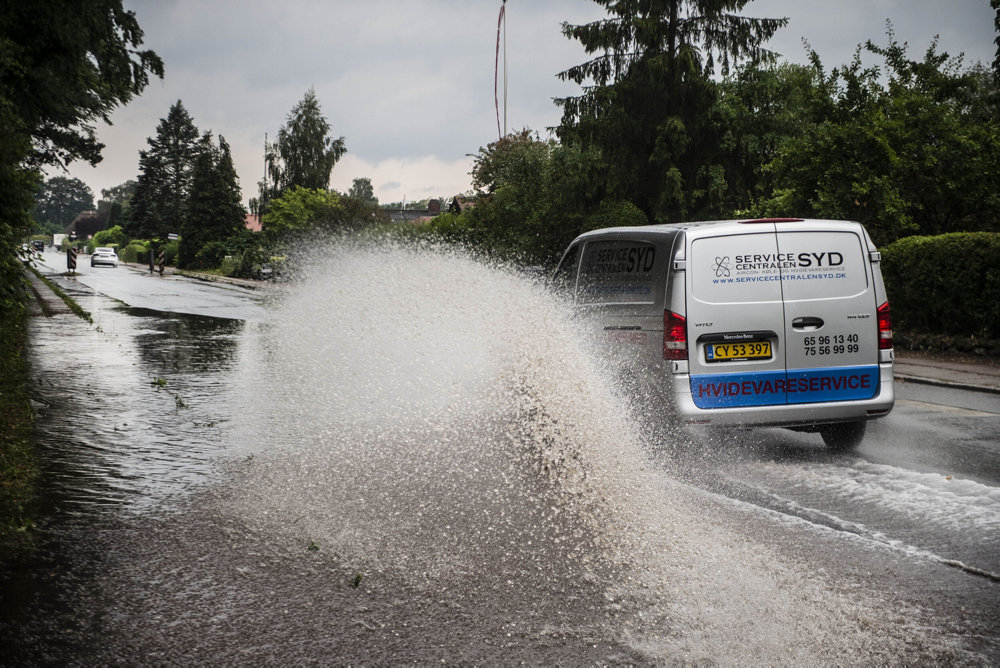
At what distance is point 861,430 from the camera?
22.9ft

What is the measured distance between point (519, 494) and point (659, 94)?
73.7ft

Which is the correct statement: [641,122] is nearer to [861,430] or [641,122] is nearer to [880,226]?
[880,226]

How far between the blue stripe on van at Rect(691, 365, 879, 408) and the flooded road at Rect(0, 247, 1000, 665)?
0.51 metres

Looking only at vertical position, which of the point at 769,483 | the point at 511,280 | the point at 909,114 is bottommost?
the point at 769,483

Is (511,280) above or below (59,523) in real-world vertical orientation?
above

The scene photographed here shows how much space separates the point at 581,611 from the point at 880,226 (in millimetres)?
16041

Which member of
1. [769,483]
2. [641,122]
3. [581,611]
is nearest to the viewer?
[581,611]

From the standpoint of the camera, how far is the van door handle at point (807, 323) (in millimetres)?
6379

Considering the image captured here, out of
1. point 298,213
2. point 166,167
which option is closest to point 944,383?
point 298,213

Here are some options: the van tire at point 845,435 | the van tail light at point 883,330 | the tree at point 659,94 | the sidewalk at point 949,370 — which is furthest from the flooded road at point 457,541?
the tree at point 659,94

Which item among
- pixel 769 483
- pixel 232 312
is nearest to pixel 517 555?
pixel 769 483

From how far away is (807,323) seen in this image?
21.0 ft

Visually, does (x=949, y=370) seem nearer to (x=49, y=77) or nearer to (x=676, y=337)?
(x=676, y=337)

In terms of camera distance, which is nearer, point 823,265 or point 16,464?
point 16,464
